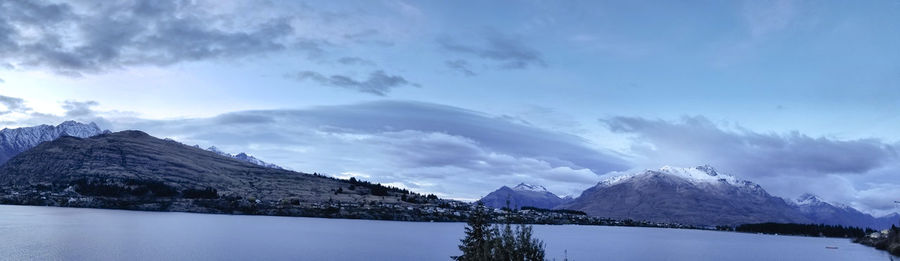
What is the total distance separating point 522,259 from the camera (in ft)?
122

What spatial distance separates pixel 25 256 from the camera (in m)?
83.2

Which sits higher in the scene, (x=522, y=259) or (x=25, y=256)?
(x=522, y=259)

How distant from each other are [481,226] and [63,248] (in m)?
73.7

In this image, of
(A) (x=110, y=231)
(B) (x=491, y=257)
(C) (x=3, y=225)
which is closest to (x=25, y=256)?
(A) (x=110, y=231)

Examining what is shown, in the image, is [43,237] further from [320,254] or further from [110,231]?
[320,254]

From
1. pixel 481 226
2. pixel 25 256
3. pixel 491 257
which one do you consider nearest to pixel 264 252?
pixel 25 256

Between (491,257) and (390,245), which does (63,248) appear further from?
(491,257)

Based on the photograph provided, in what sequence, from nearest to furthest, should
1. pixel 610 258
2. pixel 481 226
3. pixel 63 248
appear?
1. pixel 481 226
2. pixel 63 248
3. pixel 610 258

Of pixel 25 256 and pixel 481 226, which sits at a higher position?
pixel 481 226

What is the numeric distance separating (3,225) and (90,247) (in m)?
56.2

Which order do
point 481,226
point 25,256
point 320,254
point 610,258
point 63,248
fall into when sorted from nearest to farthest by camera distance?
point 481,226, point 25,256, point 63,248, point 320,254, point 610,258

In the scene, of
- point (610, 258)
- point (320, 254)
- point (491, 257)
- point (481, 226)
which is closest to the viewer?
Result: point (491, 257)

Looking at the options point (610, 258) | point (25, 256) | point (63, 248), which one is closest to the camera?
point (25, 256)

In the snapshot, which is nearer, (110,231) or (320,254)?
(320,254)
